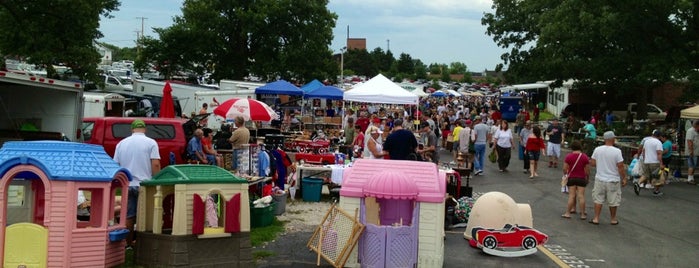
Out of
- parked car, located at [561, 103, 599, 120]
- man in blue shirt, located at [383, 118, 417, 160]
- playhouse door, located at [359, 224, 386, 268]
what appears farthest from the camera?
parked car, located at [561, 103, 599, 120]

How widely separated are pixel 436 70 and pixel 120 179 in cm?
15226

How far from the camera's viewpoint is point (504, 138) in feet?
69.7

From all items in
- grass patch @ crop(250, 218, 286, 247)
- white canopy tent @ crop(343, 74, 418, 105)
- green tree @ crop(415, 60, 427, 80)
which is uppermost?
green tree @ crop(415, 60, 427, 80)

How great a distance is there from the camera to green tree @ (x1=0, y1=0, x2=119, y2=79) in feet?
87.1

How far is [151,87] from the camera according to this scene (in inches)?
1439

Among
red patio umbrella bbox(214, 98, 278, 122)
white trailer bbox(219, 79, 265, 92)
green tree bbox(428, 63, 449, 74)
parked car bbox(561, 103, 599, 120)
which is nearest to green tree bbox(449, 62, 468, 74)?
green tree bbox(428, 63, 449, 74)

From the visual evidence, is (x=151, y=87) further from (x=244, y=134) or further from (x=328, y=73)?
(x=244, y=134)

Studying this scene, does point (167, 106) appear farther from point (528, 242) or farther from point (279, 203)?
point (528, 242)

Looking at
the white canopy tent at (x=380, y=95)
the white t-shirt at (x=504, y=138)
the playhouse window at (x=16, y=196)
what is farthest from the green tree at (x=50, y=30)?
the playhouse window at (x=16, y=196)

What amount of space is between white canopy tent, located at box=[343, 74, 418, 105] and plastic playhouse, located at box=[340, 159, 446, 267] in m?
15.0

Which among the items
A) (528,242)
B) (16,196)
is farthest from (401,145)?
(16,196)

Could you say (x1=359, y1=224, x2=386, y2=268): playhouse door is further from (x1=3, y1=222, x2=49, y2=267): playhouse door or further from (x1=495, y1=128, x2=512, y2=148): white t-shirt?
(x1=495, y1=128, x2=512, y2=148): white t-shirt

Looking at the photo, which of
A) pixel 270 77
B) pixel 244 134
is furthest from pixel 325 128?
pixel 270 77

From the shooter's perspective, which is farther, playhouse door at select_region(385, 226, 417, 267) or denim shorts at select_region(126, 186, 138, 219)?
denim shorts at select_region(126, 186, 138, 219)
